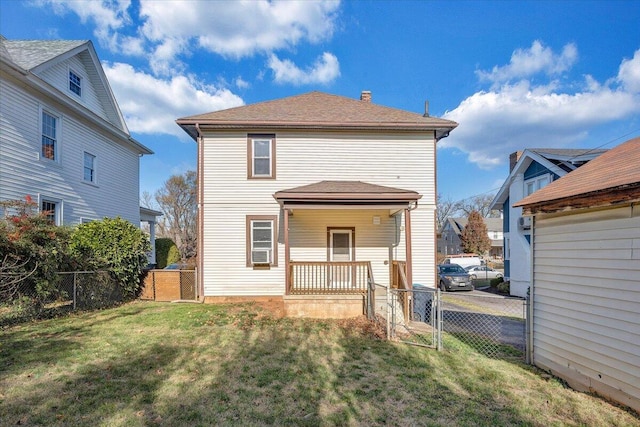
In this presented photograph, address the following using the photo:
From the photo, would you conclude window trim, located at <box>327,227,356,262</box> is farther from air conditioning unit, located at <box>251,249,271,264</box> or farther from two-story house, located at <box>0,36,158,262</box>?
two-story house, located at <box>0,36,158,262</box>

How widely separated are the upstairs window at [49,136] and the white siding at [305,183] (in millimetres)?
6005

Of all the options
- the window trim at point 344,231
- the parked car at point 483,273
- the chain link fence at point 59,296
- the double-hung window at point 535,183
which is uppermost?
the double-hung window at point 535,183

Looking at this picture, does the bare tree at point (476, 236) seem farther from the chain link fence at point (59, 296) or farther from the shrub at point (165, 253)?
the chain link fence at point (59, 296)

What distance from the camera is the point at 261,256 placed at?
32.3 ft

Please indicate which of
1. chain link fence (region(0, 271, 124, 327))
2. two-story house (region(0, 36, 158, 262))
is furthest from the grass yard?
two-story house (region(0, 36, 158, 262))

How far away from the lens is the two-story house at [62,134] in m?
9.48

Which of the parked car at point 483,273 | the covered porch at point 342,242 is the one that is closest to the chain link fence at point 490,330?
the covered porch at point 342,242

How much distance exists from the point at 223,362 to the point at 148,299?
258 inches

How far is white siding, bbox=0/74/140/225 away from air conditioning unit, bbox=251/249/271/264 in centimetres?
749

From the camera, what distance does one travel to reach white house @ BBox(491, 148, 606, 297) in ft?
45.1

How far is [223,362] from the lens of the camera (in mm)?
4992

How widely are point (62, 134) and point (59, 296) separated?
22.6ft

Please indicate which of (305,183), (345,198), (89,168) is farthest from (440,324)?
(89,168)

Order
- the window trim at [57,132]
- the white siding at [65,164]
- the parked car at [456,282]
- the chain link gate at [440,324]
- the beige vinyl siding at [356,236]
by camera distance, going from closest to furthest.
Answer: the chain link gate at [440,324] → the white siding at [65,164] → the beige vinyl siding at [356,236] → the window trim at [57,132] → the parked car at [456,282]
